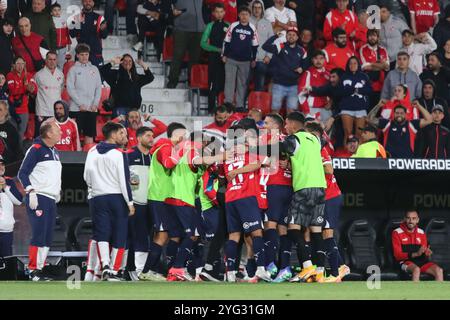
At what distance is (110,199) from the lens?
48.4 feet

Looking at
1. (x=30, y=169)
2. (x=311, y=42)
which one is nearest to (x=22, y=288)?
(x=30, y=169)

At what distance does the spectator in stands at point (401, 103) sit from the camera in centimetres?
2017

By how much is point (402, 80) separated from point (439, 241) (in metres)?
3.04

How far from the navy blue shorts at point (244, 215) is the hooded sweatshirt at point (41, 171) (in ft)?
6.77

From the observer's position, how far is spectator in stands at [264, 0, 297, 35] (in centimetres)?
2164

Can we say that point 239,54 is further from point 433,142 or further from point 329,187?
point 329,187

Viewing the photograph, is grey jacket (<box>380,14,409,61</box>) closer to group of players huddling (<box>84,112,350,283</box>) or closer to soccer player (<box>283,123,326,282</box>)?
group of players huddling (<box>84,112,350,283</box>)

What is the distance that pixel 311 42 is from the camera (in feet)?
72.0

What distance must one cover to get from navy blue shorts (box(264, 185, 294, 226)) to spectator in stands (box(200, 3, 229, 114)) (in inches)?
247

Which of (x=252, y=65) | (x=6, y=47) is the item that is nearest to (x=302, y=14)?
(x=252, y=65)

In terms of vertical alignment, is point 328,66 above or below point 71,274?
above

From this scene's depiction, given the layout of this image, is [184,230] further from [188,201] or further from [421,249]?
[421,249]

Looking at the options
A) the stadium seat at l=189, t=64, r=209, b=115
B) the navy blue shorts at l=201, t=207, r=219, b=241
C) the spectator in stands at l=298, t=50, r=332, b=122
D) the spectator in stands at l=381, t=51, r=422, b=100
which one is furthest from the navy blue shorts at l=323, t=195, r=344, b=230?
the stadium seat at l=189, t=64, r=209, b=115

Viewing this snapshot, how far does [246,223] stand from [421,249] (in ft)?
15.8
